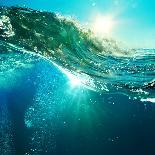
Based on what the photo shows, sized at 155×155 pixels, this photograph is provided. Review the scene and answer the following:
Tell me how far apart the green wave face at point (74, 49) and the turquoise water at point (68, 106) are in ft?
0.10

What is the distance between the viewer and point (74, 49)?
36.5 ft

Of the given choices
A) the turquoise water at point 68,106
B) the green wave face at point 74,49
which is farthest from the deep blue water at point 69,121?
the green wave face at point 74,49

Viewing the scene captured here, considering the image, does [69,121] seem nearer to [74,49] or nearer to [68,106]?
[68,106]

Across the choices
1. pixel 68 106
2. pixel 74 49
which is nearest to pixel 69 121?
pixel 68 106

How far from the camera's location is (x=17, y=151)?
172 inches

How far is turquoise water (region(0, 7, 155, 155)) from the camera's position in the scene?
14.7 feet

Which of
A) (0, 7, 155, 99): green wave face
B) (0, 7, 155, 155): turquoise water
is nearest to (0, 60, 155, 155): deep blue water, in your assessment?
(0, 7, 155, 155): turquoise water

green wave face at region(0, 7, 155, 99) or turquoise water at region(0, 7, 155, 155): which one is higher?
green wave face at region(0, 7, 155, 99)

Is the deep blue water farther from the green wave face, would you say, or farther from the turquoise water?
the green wave face

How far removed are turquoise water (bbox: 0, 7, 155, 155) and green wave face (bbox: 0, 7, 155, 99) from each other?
0.03 meters

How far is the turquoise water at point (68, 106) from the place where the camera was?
4469 millimetres

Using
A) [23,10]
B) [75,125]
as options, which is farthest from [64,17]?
[75,125]

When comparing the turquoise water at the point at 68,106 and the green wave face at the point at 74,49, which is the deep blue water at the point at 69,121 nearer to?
the turquoise water at the point at 68,106

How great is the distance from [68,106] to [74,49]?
19.2 feet
